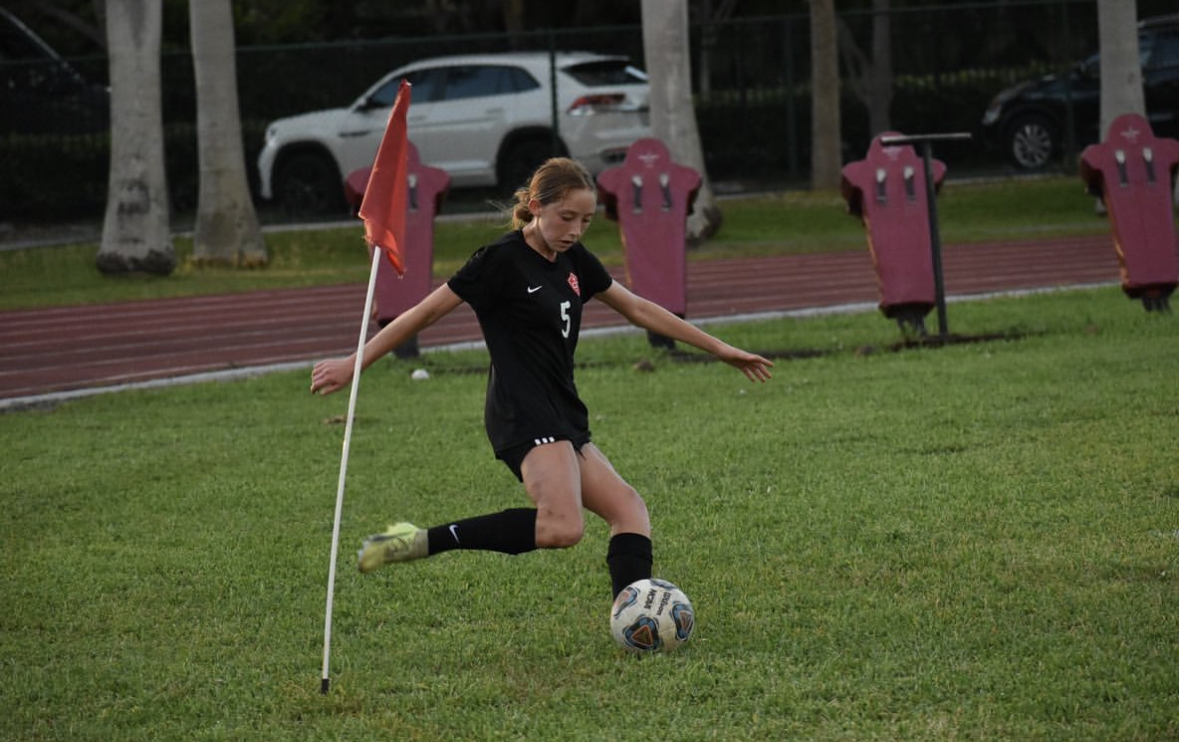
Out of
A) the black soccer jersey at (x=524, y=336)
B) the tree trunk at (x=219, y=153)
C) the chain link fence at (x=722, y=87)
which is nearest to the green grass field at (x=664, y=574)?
the black soccer jersey at (x=524, y=336)

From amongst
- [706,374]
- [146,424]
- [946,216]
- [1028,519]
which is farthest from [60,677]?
[946,216]

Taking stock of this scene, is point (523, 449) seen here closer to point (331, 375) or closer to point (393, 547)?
point (393, 547)

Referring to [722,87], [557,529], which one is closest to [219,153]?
[722,87]

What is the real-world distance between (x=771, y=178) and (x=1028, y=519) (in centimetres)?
1943

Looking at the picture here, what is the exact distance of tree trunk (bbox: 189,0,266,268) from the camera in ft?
63.5

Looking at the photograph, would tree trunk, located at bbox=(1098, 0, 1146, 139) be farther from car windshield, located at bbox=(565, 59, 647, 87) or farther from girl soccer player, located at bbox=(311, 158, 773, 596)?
girl soccer player, located at bbox=(311, 158, 773, 596)

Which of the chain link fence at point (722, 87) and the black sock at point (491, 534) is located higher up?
the chain link fence at point (722, 87)

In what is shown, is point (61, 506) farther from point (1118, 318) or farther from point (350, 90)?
point (350, 90)

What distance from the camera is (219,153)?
19812 millimetres

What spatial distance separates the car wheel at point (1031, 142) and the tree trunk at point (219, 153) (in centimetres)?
1213

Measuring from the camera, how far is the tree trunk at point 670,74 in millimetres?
19797

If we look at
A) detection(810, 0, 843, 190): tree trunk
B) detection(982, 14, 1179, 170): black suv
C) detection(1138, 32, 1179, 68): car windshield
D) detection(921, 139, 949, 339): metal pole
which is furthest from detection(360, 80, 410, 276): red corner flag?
detection(982, 14, 1179, 170): black suv

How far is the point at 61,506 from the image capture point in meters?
8.34

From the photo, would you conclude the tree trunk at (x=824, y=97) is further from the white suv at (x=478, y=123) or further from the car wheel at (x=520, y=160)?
the car wheel at (x=520, y=160)
